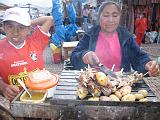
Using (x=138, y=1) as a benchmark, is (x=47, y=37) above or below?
below

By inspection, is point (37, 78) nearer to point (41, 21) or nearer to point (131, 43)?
point (41, 21)

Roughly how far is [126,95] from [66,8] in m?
9.97

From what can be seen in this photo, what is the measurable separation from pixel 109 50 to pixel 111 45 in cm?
9

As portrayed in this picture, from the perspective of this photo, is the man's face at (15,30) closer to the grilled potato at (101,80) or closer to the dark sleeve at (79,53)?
the dark sleeve at (79,53)

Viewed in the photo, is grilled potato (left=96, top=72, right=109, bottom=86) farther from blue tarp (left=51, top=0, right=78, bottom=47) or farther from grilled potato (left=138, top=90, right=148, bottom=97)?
blue tarp (left=51, top=0, right=78, bottom=47)

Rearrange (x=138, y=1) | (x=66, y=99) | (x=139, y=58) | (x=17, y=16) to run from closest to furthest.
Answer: (x=66, y=99), (x=17, y=16), (x=139, y=58), (x=138, y=1)

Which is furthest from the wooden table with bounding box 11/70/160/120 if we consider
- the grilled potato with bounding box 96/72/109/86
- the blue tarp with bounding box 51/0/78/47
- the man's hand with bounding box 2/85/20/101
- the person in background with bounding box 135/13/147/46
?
the person in background with bounding box 135/13/147/46

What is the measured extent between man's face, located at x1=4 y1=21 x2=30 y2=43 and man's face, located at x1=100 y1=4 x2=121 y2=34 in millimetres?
1164

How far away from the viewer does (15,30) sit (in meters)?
3.02

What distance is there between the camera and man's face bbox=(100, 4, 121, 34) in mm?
3594

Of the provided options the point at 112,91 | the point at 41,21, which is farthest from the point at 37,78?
the point at 41,21

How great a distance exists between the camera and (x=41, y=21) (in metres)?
3.71

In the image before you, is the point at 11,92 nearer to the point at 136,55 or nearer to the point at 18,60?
the point at 18,60

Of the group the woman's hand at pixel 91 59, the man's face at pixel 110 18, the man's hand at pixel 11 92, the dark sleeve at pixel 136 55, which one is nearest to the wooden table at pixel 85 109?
the man's hand at pixel 11 92
